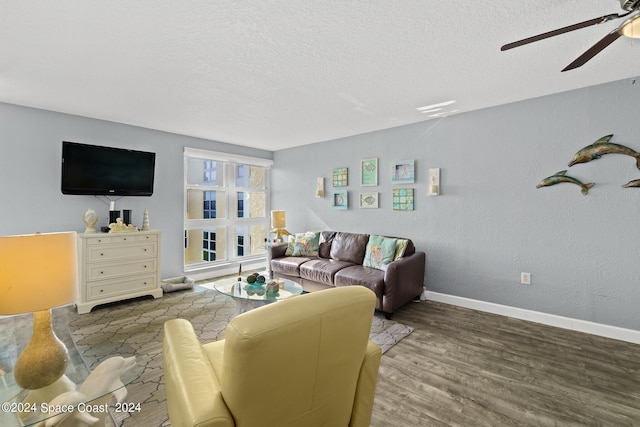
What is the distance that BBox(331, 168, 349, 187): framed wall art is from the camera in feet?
16.0

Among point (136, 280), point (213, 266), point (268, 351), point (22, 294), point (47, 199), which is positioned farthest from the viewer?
point (213, 266)

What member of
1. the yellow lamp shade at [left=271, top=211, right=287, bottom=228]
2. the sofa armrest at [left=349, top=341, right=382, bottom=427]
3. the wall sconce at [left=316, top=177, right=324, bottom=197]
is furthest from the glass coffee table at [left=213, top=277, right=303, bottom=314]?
the wall sconce at [left=316, top=177, right=324, bottom=197]

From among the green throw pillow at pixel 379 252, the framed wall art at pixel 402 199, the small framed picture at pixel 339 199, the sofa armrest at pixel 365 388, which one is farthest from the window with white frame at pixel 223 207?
the sofa armrest at pixel 365 388

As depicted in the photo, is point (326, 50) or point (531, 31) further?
point (326, 50)

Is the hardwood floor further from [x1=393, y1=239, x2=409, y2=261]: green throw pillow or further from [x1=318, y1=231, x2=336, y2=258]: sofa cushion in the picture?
[x1=318, y1=231, x2=336, y2=258]: sofa cushion

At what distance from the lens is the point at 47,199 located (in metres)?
3.57

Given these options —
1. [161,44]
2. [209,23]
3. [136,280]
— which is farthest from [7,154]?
[209,23]

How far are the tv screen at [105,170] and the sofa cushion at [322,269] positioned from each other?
2585mm

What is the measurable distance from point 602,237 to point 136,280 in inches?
214

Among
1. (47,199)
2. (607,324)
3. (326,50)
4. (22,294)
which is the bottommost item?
(607,324)

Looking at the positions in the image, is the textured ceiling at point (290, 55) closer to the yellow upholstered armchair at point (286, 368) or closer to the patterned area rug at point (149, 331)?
the yellow upholstered armchair at point (286, 368)

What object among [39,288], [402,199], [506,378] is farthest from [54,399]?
[402,199]

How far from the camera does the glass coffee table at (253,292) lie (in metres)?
2.79

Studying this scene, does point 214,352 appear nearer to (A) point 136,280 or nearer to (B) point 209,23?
(B) point 209,23
